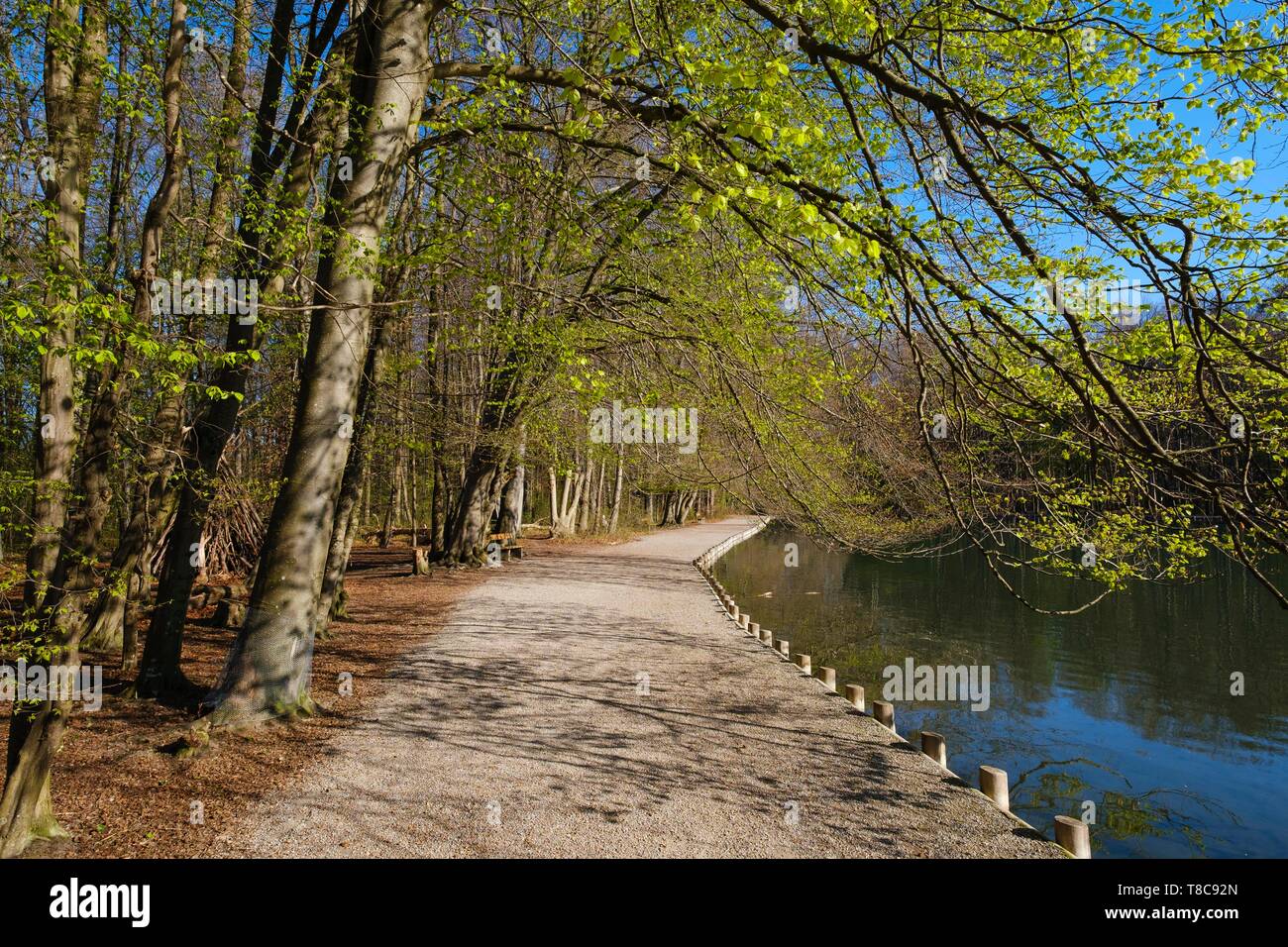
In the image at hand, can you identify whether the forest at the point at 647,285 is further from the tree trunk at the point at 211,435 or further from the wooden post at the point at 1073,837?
the wooden post at the point at 1073,837

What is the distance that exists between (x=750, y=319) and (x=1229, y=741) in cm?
922

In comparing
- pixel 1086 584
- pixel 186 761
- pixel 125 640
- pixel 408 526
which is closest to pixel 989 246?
pixel 186 761

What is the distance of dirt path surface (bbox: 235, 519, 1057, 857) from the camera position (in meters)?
4.75

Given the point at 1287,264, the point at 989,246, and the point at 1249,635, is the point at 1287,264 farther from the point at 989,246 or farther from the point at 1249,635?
the point at 1249,635

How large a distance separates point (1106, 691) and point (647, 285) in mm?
10404

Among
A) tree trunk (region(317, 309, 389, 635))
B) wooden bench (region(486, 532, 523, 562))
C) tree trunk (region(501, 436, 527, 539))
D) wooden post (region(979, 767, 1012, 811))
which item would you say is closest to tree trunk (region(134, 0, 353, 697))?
tree trunk (region(317, 309, 389, 635))

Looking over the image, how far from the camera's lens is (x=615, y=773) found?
5914mm

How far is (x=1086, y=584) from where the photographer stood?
2458 centimetres

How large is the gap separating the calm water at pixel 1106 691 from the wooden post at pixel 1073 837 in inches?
113

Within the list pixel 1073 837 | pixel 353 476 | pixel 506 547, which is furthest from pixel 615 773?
pixel 506 547

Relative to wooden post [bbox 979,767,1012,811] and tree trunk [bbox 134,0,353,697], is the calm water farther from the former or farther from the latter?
tree trunk [bbox 134,0,353,697]

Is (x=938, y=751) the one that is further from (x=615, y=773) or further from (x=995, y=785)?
(x=615, y=773)

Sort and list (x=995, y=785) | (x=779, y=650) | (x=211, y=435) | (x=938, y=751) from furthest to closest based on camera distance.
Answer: (x=779, y=650) → (x=211, y=435) → (x=938, y=751) → (x=995, y=785)

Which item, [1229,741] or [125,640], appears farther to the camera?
[1229,741]
